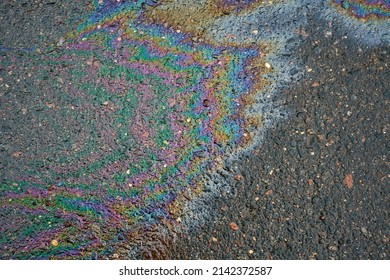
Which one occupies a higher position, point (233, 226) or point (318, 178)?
point (318, 178)

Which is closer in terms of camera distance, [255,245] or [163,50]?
[255,245]

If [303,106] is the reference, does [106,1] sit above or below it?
above

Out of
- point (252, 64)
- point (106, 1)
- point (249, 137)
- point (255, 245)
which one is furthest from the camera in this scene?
point (106, 1)

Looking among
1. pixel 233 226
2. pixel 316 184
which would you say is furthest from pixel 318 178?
pixel 233 226

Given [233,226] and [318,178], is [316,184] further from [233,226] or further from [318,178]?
[233,226]

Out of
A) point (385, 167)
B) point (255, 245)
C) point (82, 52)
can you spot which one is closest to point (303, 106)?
point (385, 167)

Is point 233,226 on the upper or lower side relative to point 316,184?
lower
